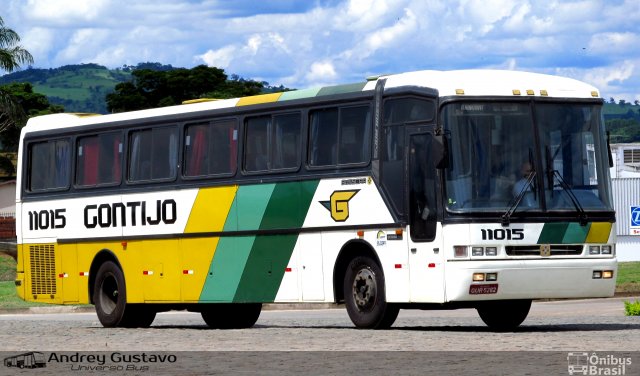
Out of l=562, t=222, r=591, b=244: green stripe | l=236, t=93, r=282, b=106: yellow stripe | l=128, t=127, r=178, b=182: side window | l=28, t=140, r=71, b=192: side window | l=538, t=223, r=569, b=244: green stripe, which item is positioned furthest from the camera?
l=28, t=140, r=71, b=192: side window

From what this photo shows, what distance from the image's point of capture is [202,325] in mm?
25719

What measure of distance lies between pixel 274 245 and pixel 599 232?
15.6ft

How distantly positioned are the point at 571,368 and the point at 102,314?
13.2 meters

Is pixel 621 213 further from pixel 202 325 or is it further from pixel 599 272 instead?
pixel 599 272

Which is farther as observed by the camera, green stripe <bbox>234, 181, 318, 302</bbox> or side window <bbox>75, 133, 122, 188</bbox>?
side window <bbox>75, 133, 122, 188</bbox>

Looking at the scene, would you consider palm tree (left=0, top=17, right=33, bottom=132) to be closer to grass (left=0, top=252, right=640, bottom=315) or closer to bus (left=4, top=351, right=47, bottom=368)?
grass (left=0, top=252, right=640, bottom=315)

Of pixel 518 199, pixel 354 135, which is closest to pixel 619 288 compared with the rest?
pixel 354 135

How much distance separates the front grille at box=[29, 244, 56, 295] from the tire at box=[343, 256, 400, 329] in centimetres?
723

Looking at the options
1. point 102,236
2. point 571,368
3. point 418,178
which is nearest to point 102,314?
point 102,236

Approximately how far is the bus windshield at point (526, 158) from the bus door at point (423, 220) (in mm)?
324

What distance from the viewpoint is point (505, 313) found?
69.3 feet

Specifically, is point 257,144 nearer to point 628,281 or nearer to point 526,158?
point 526,158

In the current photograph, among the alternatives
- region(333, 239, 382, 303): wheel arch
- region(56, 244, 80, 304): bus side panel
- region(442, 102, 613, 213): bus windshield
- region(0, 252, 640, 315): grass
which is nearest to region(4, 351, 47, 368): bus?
region(333, 239, 382, 303): wheel arch

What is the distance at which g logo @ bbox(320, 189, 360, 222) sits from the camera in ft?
67.1
